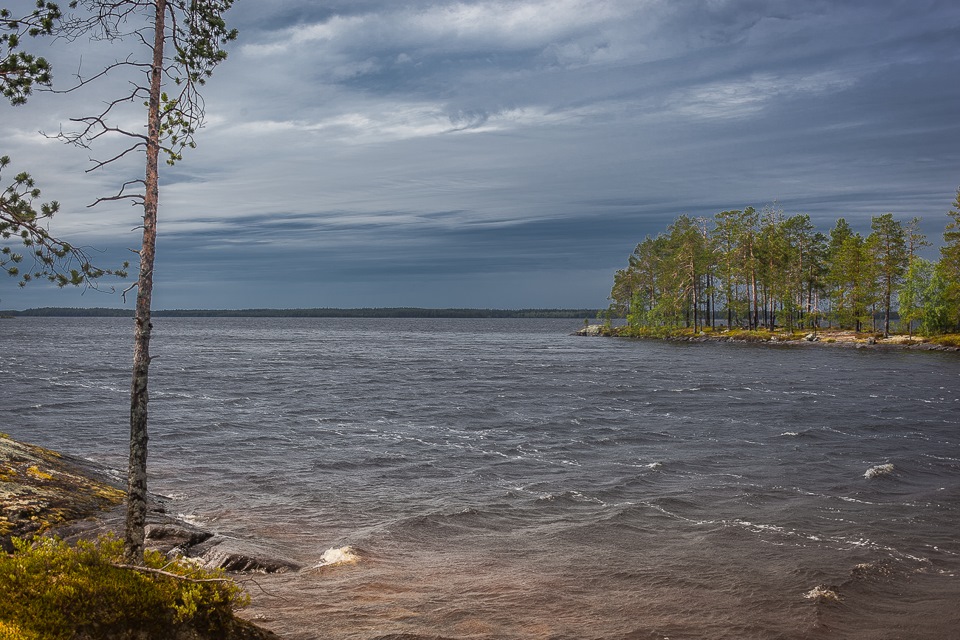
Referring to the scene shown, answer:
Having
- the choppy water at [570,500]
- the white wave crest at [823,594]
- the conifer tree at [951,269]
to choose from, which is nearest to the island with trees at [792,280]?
the conifer tree at [951,269]

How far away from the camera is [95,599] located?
663 centimetres

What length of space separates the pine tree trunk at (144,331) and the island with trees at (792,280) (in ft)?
312

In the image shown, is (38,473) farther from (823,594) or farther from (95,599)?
(823,594)

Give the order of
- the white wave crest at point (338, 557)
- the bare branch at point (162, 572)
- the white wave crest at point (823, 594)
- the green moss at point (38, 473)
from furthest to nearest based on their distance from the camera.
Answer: the green moss at point (38, 473)
the white wave crest at point (338, 557)
the white wave crest at point (823, 594)
the bare branch at point (162, 572)

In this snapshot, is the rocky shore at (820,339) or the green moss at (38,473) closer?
the green moss at (38,473)

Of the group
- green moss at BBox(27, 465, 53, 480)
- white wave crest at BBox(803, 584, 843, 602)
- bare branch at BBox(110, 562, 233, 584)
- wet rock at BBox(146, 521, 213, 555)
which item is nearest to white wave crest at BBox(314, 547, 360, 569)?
wet rock at BBox(146, 521, 213, 555)

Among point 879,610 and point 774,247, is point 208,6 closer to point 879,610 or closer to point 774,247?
point 879,610

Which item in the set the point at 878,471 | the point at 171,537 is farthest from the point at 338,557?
the point at 878,471

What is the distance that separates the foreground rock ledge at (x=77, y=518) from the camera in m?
11.5

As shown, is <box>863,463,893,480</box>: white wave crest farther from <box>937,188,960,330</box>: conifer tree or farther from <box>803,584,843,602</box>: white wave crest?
<box>937,188,960,330</box>: conifer tree

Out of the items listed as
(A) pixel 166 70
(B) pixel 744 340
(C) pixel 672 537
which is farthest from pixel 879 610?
(B) pixel 744 340

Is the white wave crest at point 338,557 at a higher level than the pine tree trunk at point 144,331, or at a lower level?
lower

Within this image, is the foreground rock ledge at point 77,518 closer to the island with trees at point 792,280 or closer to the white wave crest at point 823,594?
the white wave crest at point 823,594

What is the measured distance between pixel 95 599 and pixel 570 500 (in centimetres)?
1338
